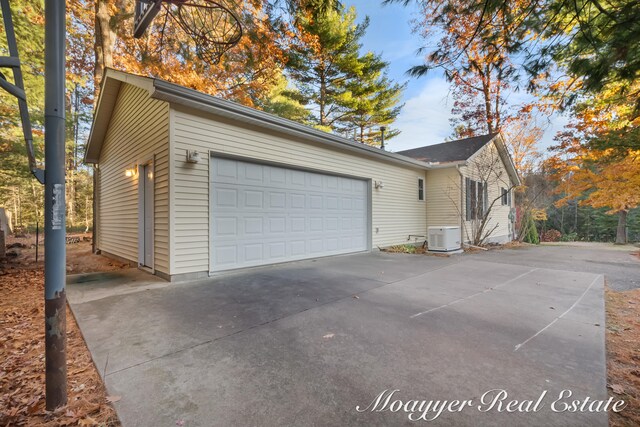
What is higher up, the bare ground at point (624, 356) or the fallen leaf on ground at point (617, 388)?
the fallen leaf on ground at point (617, 388)

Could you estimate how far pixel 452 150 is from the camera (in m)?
12.1

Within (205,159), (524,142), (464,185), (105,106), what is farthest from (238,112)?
(524,142)

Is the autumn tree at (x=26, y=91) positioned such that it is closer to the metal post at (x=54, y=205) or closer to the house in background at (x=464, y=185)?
the metal post at (x=54, y=205)

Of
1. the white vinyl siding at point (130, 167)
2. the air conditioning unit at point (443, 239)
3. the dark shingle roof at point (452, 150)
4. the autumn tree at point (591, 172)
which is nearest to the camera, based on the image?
the white vinyl siding at point (130, 167)

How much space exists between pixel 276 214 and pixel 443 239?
5.37m

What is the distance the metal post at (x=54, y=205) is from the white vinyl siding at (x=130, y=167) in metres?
3.26

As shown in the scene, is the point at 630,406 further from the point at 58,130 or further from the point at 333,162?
the point at 333,162

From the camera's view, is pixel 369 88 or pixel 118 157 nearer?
pixel 118 157

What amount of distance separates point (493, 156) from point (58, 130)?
1395cm

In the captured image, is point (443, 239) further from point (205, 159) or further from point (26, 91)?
point (26, 91)

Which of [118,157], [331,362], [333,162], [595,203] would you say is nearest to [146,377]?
[331,362]

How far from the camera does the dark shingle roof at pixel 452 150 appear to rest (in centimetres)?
1107

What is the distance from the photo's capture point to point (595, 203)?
43.3ft

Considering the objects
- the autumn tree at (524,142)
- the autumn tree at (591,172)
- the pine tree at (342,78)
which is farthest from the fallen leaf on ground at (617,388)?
the autumn tree at (524,142)
